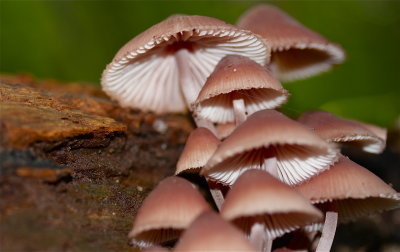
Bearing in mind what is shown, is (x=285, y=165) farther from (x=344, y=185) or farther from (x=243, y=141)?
(x=243, y=141)

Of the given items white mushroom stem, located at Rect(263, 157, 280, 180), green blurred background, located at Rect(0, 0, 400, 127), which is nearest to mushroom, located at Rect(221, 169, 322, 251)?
white mushroom stem, located at Rect(263, 157, 280, 180)

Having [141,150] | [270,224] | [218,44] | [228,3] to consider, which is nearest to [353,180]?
[270,224]

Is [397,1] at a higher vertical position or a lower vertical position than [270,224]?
higher

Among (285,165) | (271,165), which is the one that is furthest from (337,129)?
(271,165)

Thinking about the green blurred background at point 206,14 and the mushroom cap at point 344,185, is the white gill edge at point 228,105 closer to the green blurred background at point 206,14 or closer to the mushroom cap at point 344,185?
the mushroom cap at point 344,185

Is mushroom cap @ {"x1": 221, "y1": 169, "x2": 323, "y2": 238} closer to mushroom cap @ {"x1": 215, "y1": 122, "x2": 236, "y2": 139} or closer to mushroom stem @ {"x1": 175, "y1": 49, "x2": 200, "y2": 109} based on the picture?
mushroom cap @ {"x1": 215, "y1": 122, "x2": 236, "y2": 139}

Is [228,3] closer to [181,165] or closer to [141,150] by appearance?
[141,150]
